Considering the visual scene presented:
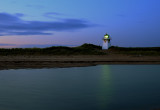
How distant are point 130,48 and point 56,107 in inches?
1939

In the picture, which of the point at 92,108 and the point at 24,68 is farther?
the point at 24,68

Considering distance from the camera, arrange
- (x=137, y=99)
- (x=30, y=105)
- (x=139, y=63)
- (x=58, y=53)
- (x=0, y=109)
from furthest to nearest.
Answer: (x=58, y=53) < (x=139, y=63) < (x=137, y=99) < (x=30, y=105) < (x=0, y=109)

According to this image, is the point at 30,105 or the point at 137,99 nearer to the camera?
the point at 30,105

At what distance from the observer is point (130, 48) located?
186 feet

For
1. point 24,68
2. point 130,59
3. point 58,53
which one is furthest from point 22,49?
point 130,59

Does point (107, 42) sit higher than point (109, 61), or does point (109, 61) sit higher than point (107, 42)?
point (107, 42)

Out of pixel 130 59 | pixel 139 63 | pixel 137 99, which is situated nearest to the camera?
pixel 137 99

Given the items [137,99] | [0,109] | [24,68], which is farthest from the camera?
[24,68]

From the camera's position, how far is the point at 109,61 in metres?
36.2

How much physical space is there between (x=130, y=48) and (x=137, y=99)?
4674cm

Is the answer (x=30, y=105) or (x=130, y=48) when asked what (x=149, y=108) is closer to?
(x=30, y=105)

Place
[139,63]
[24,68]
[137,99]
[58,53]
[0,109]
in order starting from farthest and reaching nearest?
[58,53], [139,63], [24,68], [137,99], [0,109]

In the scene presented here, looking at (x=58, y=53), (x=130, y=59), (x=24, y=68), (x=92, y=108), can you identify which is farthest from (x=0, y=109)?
(x=58, y=53)

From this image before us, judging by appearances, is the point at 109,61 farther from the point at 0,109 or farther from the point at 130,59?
the point at 0,109
